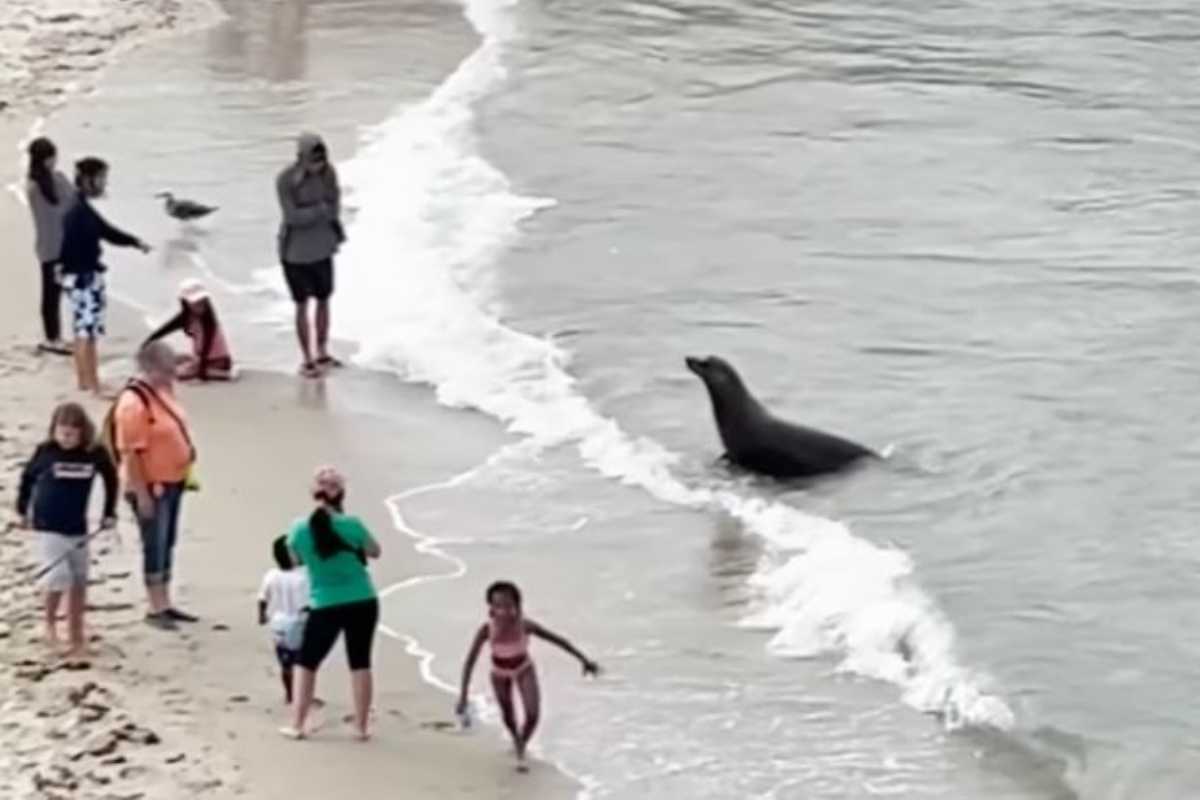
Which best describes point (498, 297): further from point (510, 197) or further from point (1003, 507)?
point (1003, 507)

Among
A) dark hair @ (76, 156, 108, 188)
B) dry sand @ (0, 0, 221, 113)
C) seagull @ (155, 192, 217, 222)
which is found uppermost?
dark hair @ (76, 156, 108, 188)

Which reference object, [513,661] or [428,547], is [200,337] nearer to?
[428,547]

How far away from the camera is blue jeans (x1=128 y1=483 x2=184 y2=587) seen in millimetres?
13531

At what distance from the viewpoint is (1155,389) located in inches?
796

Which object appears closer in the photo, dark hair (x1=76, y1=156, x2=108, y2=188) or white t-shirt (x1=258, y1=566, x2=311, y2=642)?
white t-shirt (x1=258, y1=566, x2=311, y2=642)

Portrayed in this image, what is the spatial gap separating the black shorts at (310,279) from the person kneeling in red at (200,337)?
54cm

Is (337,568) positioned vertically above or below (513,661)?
above

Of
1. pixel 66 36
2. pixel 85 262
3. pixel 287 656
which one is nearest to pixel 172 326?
pixel 85 262

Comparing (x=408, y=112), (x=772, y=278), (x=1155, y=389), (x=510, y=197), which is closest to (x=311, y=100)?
(x=408, y=112)

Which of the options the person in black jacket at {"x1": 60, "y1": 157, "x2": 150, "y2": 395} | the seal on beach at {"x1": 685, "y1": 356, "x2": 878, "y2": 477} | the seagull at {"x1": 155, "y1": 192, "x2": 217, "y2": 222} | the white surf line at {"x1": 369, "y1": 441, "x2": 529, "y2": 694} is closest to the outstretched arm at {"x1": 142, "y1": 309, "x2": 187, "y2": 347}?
the person in black jacket at {"x1": 60, "y1": 157, "x2": 150, "y2": 395}

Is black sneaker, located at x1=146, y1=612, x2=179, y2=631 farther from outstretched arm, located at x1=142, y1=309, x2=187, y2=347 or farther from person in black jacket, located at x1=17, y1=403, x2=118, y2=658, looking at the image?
outstretched arm, located at x1=142, y1=309, x2=187, y2=347

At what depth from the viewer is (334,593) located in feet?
40.5

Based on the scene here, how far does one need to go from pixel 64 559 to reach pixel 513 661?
2.11m

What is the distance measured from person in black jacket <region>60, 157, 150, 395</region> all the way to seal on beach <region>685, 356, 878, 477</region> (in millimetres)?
3697
